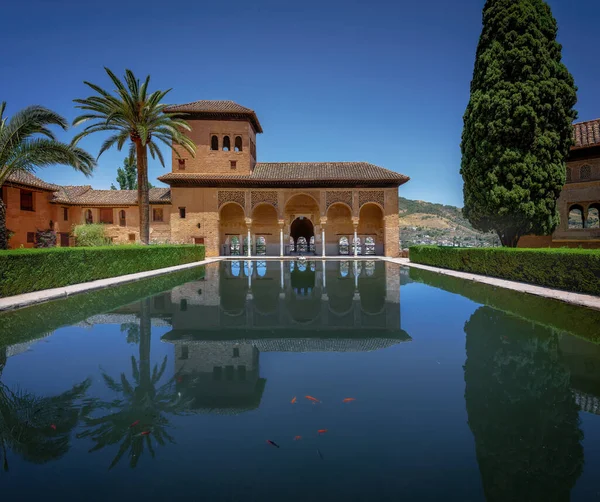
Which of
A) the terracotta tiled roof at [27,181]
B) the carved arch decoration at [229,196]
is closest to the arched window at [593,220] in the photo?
the carved arch decoration at [229,196]

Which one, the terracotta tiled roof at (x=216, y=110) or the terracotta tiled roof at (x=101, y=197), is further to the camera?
the terracotta tiled roof at (x=101, y=197)

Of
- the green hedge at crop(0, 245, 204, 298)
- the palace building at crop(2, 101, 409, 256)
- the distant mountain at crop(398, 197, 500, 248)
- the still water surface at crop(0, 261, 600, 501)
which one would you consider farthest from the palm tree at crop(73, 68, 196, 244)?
the distant mountain at crop(398, 197, 500, 248)

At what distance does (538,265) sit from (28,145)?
51.1 ft

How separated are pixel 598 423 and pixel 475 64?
1774cm

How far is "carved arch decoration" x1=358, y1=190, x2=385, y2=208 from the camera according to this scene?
1127 inches

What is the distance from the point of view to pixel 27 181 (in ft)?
75.7

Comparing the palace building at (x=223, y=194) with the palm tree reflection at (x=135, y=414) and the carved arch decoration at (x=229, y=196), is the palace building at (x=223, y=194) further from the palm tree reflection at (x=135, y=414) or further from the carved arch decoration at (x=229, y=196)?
the palm tree reflection at (x=135, y=414)

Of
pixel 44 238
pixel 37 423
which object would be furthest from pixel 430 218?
pixel 37 423

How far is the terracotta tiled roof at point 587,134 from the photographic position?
59.2ft

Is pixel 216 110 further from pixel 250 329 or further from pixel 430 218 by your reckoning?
pixel 430 218

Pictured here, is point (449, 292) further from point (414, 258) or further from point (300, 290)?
point (414, 258)

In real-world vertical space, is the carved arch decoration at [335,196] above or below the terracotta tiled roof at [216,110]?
below

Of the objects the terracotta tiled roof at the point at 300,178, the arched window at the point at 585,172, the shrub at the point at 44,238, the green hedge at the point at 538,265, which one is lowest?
the green hedge at the point at 538,265

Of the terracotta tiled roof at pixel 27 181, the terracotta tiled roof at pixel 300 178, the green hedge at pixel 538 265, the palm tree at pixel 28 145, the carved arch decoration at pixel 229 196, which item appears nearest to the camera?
the green hedge at pixel 538 265
